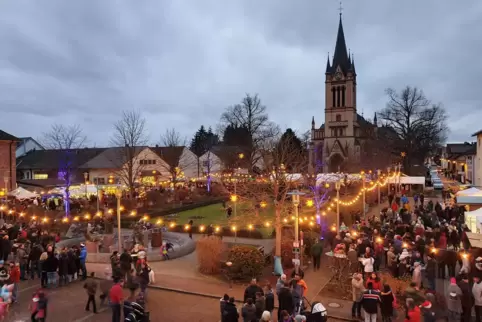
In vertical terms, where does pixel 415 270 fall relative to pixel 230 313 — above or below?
above

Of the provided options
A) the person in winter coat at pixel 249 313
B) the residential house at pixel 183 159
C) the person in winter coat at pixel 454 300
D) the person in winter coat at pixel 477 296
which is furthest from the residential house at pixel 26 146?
Answer: the person in winter coat at pixel 477 296

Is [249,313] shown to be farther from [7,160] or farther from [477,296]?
[7,160]

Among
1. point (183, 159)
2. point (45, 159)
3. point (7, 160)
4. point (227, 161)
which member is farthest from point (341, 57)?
point (7, 160)

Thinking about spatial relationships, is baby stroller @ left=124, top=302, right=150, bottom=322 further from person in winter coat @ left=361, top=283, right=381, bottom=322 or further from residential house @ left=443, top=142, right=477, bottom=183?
residential house @ left=443, top=142, right=477, bottom=183

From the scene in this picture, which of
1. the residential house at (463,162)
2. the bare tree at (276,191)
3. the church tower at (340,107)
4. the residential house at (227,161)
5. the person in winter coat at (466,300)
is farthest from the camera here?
the church tower at (340,107)

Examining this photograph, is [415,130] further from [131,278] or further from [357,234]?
[131,278]

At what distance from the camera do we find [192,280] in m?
14.2

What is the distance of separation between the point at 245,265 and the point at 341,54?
7128 cm

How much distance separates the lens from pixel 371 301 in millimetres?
9328

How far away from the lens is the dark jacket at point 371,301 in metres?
9.33

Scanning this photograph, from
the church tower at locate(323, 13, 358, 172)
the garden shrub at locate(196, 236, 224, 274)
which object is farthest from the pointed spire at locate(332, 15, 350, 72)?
the garden shrub at locate(196, 236, 224, 274)

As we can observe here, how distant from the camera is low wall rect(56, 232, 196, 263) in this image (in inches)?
676

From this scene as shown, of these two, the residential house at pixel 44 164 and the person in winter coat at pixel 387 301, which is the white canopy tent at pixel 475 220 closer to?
the person in winter coat at pixel 387 301

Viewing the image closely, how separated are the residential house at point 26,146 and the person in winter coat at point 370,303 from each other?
2570 inches
